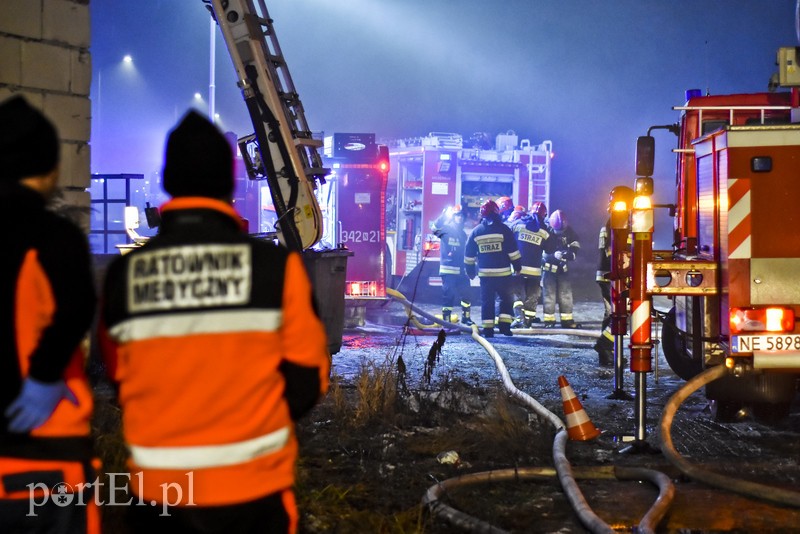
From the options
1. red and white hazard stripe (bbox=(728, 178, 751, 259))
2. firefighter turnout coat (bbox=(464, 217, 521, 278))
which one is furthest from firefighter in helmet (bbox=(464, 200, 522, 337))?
red and white hazard stripe (bbox=(728, 178, 751, 259))

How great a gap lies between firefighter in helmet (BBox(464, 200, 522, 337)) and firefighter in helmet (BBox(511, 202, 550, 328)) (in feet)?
2.16

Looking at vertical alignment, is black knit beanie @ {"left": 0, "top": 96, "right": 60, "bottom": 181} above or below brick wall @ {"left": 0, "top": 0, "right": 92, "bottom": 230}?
below

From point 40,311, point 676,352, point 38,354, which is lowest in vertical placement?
point 676,352

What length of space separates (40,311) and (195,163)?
545 mm

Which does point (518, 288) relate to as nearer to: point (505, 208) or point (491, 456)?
point (505, 208)

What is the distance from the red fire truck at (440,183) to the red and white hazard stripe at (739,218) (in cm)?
1042

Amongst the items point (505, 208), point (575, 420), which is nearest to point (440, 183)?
point (505, 208)

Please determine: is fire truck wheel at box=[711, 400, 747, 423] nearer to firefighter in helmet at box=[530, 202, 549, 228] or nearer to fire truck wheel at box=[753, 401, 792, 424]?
fire truck wheel at box=[753, 401, 792, 424]

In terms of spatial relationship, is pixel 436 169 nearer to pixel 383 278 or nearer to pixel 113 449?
pixel 383 278

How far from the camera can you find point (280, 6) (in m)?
36.8

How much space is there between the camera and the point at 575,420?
5582mm

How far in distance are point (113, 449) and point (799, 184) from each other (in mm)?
4029

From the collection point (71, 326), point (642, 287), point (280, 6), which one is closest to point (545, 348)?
point (642, 287)

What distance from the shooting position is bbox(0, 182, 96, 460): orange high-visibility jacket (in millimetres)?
2205
